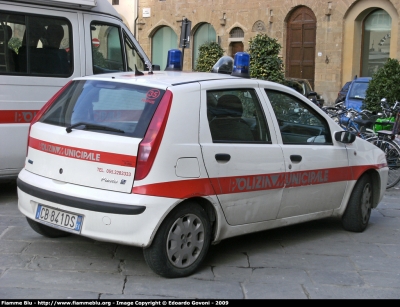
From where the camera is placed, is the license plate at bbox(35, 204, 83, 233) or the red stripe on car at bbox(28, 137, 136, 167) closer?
the red stripe on car at bbox(28, 137, 136, 167)

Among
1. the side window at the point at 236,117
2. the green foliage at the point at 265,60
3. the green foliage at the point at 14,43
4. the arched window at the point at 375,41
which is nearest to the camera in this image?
the side window at the point at 236,117

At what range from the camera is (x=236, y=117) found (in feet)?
19.5

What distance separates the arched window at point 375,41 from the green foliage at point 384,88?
10889 mm

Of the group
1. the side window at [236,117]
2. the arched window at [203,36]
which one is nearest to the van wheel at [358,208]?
the side window at [236,117]

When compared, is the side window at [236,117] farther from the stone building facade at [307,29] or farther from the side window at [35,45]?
the stone building facade at [307,29]

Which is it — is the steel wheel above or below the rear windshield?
below

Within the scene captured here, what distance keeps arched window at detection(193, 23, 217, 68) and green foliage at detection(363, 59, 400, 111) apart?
56.5 feet

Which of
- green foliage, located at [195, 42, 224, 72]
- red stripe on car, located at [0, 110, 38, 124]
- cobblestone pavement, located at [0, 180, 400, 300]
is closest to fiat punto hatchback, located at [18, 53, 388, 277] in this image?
cobblestone pavement, located at [0, 180, 400, 300]

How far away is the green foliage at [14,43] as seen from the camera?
27.3ft

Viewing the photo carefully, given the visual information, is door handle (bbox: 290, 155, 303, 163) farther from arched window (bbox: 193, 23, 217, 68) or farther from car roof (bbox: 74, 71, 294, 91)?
arched window (bbox: 193, 23, 217, 68)

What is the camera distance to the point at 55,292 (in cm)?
499

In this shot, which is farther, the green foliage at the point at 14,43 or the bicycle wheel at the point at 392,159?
the bicycle wheel at the point at 392,159

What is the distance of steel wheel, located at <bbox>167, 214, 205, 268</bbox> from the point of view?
5358 mm

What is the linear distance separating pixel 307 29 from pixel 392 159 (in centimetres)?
2177
